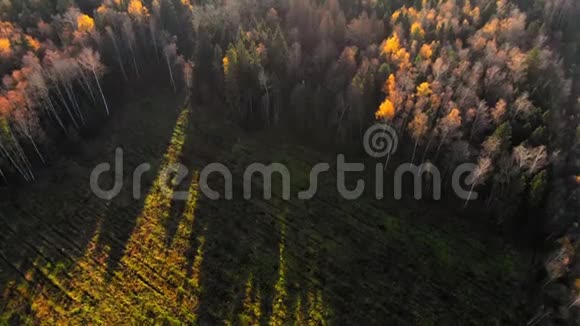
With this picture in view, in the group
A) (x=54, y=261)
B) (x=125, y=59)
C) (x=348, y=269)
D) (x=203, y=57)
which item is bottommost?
(x=54, y=261)

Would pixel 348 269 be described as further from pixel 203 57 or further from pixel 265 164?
pixel 203 57

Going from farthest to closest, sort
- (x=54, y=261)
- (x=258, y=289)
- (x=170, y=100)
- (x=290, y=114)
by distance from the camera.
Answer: (x=170, y=100) < (x=290, y=114) < (x=54, y=261) < (x=258, y=289)

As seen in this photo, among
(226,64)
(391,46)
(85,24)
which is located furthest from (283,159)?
(85,24)

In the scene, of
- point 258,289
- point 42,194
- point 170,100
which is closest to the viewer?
point 258,289

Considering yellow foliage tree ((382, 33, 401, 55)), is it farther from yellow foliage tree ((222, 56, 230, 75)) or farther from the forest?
yellow foliage tree ((222, 56, 230, 75))

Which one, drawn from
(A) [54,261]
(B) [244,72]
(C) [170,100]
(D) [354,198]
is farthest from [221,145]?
(A) [54,261]

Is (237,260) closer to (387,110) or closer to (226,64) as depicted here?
(387,110)
